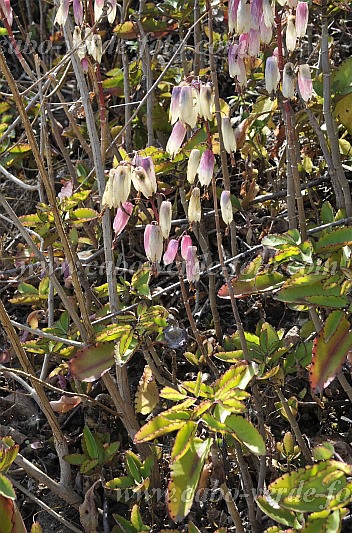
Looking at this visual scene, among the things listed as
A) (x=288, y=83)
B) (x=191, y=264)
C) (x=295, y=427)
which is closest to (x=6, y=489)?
(x=191, y=264)

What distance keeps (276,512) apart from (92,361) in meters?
0.49

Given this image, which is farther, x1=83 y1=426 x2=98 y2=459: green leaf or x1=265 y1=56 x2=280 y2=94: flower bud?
x1=83 y1=426 x2=98 y2=459: green leaf

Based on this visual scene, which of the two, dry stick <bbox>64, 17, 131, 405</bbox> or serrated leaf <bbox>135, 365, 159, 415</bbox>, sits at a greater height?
dry stick <bbox>64, 17, 131, 405</bbox>

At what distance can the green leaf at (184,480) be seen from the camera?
113cm

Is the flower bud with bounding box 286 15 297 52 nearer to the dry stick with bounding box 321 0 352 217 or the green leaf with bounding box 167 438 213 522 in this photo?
the dry stick with bounding box 321 0 352 217

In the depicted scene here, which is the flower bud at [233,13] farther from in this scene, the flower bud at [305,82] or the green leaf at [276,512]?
the green leaf at [276,512]

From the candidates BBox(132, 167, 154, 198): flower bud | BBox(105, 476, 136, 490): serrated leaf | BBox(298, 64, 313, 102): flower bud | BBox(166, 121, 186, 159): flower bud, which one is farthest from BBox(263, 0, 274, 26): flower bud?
BBox(105, 476, 136, 490): serrated leaf

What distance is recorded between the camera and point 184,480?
114 cm

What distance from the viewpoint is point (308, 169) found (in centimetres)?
217

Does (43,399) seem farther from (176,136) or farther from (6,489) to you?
(176,136)

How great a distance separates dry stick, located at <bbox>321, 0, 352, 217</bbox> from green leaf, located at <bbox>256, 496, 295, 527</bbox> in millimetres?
837

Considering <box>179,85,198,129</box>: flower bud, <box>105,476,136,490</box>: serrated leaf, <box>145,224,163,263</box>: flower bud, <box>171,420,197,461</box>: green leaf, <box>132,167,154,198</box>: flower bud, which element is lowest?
<box>105,476,136,490</box>: serrated leaf

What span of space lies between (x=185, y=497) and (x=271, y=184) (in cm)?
130

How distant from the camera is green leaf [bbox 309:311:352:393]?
4.05 feet
